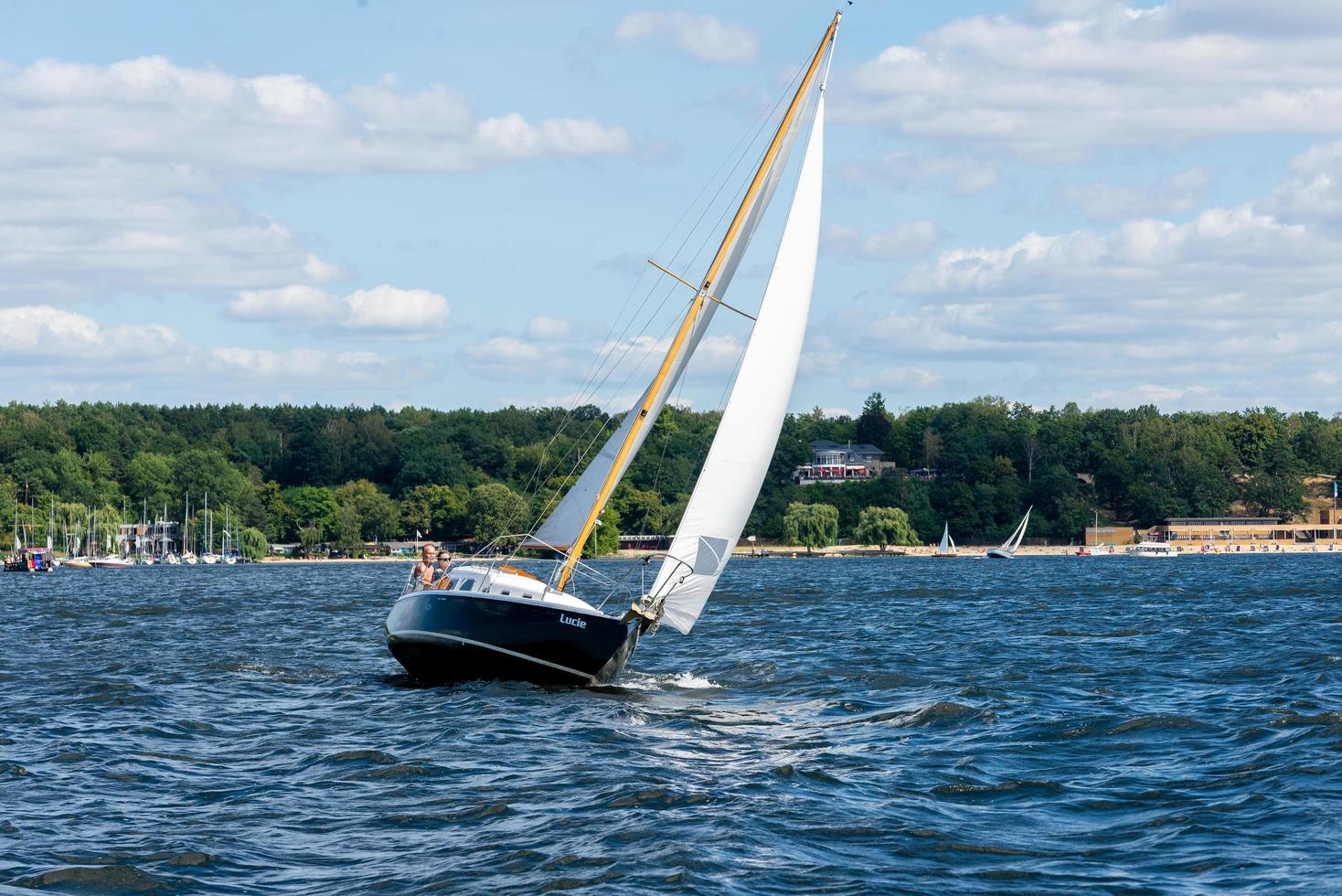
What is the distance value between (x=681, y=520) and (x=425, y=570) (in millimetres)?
7163

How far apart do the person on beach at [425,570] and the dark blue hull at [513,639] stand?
7.18 feet

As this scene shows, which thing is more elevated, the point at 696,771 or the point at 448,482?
the point at 448,482

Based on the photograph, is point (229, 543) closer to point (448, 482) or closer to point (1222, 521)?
point (448, 482)

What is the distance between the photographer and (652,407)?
1019 inches

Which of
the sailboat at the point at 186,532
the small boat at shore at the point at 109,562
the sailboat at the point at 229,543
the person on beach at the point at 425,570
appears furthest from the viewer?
the sailboat at the point at 186,532

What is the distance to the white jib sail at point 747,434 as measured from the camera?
78.1 feet

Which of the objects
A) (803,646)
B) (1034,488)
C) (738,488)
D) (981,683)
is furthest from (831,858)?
(1034,488)

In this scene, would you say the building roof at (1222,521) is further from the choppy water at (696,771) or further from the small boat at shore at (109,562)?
the choppy water at (696,771)

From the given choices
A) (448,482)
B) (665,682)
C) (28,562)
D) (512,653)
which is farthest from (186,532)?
(512,653)

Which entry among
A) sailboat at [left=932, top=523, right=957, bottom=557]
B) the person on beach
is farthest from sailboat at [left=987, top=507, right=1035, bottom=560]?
the person on beach

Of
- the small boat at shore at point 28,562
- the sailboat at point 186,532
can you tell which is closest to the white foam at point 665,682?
the small boat at shore at point 28,562

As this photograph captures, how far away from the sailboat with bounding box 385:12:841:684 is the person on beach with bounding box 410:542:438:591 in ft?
5.29

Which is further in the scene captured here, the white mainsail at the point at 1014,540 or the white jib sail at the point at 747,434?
the white mainsail at the point at 1014,540

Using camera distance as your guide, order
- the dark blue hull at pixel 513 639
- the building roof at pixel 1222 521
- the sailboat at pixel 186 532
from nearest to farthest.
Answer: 1. the dark blue hull at pixel 513 639
2. the sailboat at pixel 186 532
3. the building roof at pixel 1222 521
